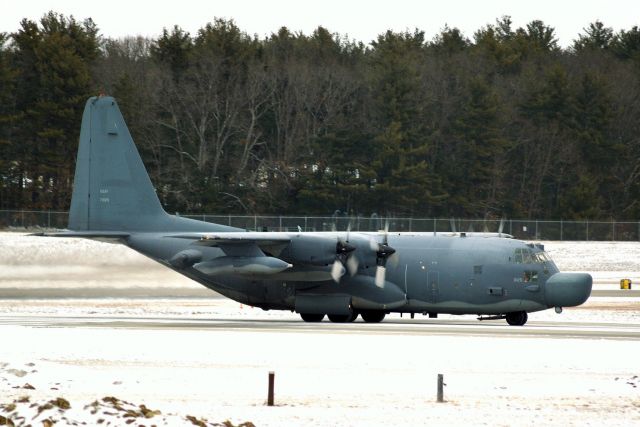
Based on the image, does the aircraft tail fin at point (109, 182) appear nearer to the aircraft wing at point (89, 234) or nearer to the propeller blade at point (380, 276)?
the aircraft wing at point (89, 234)

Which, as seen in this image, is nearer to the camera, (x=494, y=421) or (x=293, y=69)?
(x=494, y=421)

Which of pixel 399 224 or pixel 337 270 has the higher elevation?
pixel 399 224

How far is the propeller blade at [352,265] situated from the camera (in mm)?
44031

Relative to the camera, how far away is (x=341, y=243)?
44000mm

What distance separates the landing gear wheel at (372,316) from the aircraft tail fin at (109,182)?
8.22 m

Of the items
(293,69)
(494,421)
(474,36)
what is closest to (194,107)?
(293,69)

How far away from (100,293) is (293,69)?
5061 cm

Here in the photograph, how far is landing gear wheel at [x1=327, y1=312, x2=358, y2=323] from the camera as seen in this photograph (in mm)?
44500

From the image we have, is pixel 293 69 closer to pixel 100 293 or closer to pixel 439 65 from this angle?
pixel 439 65

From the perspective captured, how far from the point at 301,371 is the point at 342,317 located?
14.6m

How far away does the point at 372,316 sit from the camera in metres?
45.6

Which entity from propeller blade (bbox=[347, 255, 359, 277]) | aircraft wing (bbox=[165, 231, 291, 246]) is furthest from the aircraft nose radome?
aircraft wing (bbox=[165, 231, 291, 246])

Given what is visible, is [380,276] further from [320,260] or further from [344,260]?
[320,260]

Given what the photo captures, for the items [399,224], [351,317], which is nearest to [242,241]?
[351,317]
